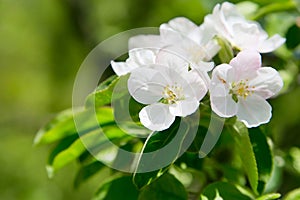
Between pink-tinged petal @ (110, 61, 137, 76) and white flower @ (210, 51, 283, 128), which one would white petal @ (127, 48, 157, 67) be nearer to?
pink-tinged petal @ (110, 61, 137, 76)

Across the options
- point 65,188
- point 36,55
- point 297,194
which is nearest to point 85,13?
point 65,188

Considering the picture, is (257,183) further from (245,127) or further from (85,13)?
(85,13)

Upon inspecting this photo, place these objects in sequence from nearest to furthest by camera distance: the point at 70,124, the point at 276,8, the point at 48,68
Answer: the point at 70,124 → the point at 276,8 → the point at 48,68

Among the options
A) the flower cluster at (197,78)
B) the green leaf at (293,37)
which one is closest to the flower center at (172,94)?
the flower cluster at (197,78)

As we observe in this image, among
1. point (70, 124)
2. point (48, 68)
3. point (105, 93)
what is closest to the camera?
point (105, 93)

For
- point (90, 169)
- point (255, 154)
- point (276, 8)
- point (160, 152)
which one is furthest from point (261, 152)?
point (276, 8)

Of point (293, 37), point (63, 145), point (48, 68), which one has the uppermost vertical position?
point (63, 145)

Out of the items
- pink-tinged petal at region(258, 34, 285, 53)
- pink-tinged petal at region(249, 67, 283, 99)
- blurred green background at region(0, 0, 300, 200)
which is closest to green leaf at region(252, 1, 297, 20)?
blurred green background at region(0, 0, 300, 200)

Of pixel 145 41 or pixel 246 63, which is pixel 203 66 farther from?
pixel 145 41
